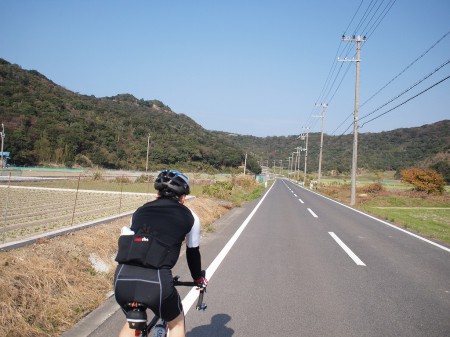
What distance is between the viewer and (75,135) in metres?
55.8

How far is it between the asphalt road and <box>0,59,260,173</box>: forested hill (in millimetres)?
48404

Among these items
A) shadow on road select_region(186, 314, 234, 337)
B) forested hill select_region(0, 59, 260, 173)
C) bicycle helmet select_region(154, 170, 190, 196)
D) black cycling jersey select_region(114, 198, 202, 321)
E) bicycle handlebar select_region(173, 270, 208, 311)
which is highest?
forested hill select_region(0, 59, 260, 173)

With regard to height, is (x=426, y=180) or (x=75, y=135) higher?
(x=75, y=135)

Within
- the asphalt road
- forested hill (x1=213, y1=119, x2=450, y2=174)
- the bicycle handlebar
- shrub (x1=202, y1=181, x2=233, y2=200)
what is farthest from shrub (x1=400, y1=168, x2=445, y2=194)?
forested hill (x1=213, y1=119, x2=450, y2=174)

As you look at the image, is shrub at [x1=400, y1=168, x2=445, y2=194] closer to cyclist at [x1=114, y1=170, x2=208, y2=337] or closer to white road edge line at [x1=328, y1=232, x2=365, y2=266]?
white road edge line at [x1=328, y1=232, x2=365, y2=266]

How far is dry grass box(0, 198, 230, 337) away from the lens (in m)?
3.96

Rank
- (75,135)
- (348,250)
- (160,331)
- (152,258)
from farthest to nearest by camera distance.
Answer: (75,135) < (348,250) < (160,331) < (152,258)

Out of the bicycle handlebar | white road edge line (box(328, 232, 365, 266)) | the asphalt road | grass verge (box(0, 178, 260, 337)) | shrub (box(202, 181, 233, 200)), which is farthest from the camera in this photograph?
shrub (box(202, 181, 233, 200))

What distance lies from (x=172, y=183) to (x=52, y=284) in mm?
3037

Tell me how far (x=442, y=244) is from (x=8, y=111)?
58.6 meters

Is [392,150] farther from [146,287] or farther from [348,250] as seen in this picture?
[146,287]

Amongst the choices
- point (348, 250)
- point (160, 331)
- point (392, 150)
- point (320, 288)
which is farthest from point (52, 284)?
point (392, 150)

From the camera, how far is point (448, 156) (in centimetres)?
7812

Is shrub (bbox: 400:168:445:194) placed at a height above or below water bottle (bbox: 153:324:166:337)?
above
